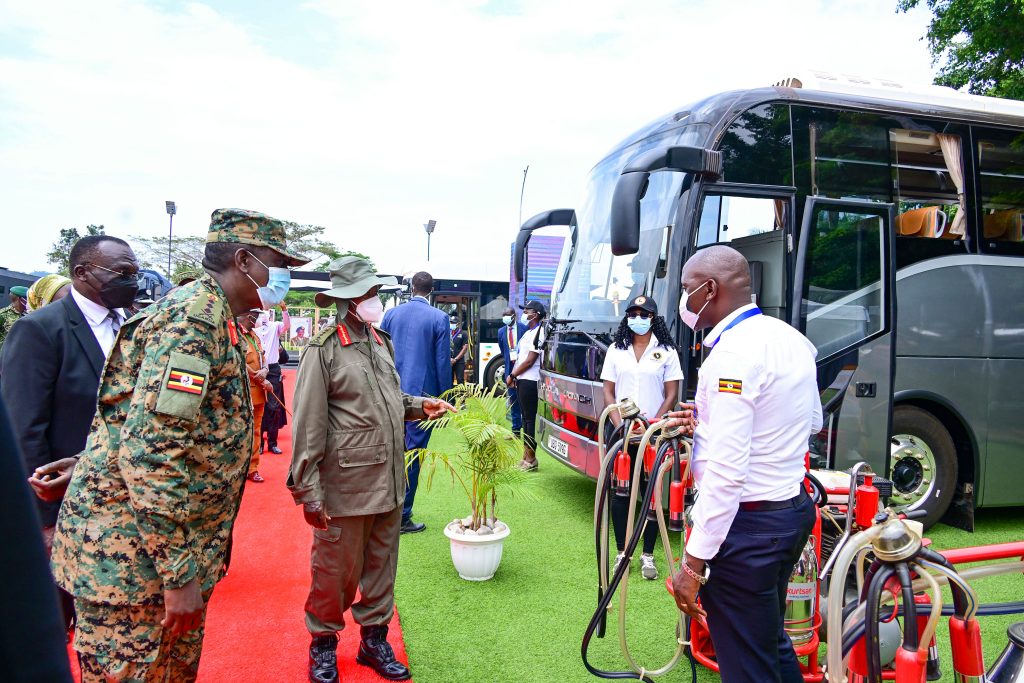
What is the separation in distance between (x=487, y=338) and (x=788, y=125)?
1093 cm

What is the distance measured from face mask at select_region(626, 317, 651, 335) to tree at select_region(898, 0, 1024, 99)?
7.74 meters

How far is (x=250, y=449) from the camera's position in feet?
7.95

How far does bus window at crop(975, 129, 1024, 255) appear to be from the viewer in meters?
6.28

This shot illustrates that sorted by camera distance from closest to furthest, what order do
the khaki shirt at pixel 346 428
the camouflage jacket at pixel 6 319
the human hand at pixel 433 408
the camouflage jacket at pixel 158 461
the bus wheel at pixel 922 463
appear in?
the camouflage jacket at pixel 158 461 < the khaki shirt at pixel 346 428 < the human hand at pixel 433 408 < the bus wheel at pixel 922 463 < the camouflage jacket at pixel 6 319

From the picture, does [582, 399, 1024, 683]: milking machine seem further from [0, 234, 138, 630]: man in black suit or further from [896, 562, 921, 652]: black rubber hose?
[0, 234, 138, 630]: man in black suit

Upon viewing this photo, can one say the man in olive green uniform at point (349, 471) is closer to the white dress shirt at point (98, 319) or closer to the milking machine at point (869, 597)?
the white dress shirt at point (98, 319)

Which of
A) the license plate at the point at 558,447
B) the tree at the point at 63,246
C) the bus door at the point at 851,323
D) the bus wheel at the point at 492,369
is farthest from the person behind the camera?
the tree at the point at 63,246

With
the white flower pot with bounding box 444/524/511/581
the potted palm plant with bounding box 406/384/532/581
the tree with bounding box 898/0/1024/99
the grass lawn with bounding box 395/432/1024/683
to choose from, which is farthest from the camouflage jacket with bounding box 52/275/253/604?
the tree with bounding box 898/0/1024/99

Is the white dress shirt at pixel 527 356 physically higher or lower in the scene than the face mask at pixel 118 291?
lower

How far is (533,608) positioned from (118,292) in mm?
3023

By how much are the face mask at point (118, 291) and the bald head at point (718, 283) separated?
2515 mm

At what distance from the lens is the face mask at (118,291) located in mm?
3146

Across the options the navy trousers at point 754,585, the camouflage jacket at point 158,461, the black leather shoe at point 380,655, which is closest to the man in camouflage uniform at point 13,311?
the black leather shoe at point 380,655

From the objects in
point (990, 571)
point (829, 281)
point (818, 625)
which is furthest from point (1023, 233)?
point (990, 571)
